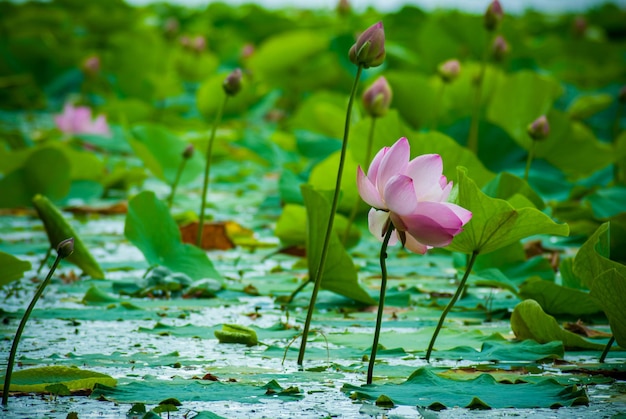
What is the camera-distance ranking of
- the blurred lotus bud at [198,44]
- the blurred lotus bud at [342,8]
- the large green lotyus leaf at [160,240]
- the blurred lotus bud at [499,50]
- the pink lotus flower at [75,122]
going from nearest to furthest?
the large green lotyus leaf at [160,240] < the blurred lotus bud at [499,50] < the pink lotus flower at [75,122] < the blurred lotus bud at [342,8] < the blurred lotus bud at [198,44]

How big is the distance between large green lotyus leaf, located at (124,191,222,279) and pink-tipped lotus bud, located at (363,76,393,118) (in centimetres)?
37

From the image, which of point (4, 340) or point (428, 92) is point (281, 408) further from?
point (428, 92)

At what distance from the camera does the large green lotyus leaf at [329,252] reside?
1.05 meters

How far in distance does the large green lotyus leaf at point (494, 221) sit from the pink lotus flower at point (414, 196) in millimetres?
60

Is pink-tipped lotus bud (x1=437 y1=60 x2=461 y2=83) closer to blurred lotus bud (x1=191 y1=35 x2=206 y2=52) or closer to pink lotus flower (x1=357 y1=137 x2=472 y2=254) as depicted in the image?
pink lotus flower (x1=357 y1=137 x2=472 y2=254)

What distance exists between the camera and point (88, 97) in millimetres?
3711

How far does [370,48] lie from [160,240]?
20.1 inches

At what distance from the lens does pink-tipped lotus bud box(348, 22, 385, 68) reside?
2.89 feet

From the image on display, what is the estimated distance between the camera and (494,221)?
88 cm

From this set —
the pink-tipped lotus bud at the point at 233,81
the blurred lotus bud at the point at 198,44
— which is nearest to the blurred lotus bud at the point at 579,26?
the blurred lotus bud at the point at 198,44

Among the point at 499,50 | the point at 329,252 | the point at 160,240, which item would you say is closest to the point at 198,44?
the point at 499,50

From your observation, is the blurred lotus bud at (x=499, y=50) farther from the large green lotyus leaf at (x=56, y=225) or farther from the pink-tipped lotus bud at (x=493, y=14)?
the large green lotyus leaf at (x=56, y=225)

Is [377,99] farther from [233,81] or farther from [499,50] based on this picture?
[499,50]

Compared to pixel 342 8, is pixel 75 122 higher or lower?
lower
